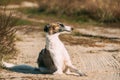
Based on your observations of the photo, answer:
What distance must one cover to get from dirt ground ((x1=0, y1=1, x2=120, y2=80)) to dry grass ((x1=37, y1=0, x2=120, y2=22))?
5.17 m

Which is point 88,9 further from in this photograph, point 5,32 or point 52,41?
point 52,41

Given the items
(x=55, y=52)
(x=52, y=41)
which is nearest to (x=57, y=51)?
(x=55, y=52)

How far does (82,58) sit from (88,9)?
15.1 meters

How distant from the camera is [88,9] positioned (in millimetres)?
31219

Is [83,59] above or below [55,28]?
below

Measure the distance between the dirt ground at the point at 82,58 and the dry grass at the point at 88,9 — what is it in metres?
5.17

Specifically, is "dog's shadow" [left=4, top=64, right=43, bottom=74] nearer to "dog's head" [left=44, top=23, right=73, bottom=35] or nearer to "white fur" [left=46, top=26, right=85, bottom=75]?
"white fur" [left=46, top=26, right=85, bottom=75]

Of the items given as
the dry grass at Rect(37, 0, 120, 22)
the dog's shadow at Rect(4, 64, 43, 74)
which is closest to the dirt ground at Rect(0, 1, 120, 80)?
the dog's shadow at Rect(4, 64, 43, 74)

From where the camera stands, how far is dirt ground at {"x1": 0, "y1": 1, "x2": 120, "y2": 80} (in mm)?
12828

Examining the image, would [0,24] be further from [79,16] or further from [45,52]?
[79,16]

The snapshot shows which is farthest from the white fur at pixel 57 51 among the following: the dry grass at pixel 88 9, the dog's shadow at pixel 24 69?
the dry grass at pixel 88 9

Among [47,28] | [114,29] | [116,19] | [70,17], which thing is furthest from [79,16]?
[47,28]

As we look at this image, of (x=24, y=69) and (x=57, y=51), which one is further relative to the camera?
(x=24, y=69)

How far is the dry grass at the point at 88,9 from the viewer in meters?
29.4
